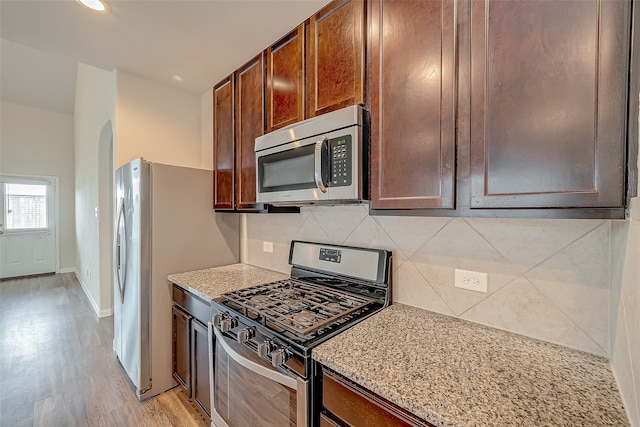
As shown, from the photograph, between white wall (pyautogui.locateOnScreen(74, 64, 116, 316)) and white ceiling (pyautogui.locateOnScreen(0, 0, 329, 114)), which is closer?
white ceiling (pyautogui.locateOnScreen(0, 0, 329, 114))

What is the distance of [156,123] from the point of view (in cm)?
253

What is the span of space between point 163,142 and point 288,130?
172cm

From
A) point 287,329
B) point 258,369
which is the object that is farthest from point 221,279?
point 287,329

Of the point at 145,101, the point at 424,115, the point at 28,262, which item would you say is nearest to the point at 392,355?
the point at 424,115

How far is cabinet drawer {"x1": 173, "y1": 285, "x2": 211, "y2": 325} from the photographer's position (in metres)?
1.65

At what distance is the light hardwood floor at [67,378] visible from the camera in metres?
1.84

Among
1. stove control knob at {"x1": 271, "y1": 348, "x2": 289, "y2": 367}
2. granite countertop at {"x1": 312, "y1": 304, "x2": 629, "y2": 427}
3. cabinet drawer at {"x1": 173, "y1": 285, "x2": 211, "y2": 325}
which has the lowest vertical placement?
cabinet drawer at {"x1": 173, "y1": 285, "x2": 211, "y2": 325}

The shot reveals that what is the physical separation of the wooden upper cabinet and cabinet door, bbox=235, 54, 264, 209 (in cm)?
9

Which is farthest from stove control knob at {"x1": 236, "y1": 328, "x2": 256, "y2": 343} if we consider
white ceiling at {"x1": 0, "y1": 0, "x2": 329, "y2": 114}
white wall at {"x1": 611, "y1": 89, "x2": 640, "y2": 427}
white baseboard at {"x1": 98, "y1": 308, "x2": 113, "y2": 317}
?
white baseboard at {"x1": 98, "y1": 308, "x2": 113, "y2": 317}

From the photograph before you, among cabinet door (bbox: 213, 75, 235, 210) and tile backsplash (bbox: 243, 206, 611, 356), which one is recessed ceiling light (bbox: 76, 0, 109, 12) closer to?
cabinet door (bbox: 213, 75, 235, 210)

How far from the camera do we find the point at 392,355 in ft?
3.10

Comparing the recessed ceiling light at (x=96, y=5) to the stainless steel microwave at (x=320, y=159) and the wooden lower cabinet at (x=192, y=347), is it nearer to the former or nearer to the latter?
the stainless steel microwave at (x=320, y=159)

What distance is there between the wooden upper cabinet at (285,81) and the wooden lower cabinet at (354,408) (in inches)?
48.4

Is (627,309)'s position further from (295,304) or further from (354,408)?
(295,304)
